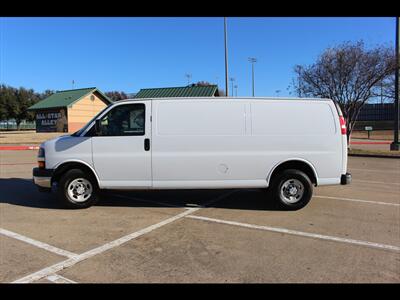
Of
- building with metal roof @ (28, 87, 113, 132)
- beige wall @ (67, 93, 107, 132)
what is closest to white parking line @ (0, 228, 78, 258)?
building with metal roof @ (28, 87, 113, 132)

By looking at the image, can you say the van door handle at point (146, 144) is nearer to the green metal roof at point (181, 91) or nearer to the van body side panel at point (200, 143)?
the van body side panel at point (200, 143)

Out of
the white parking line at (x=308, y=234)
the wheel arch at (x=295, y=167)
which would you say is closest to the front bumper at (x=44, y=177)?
the white parking line at (x=308, y=234)

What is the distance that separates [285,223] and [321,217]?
83cm

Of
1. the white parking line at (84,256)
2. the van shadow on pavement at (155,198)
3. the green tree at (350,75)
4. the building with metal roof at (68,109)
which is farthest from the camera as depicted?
the building with metal roof at (68,109)

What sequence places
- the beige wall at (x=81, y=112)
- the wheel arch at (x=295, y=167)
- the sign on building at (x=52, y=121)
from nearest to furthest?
the wheel arch at (x=295, y=167), the sign on building at (x=52, y=121), the beige wall at (x=81, y=112)

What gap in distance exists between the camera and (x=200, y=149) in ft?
23.1

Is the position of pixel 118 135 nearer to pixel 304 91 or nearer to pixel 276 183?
pixel 276 183

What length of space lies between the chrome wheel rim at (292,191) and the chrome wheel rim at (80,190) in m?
3.73

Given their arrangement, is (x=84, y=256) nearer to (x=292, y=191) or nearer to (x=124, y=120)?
(x=124, y=120)

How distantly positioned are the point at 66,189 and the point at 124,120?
172cm

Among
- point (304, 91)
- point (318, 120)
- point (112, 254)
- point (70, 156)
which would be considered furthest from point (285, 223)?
point (304, 91)

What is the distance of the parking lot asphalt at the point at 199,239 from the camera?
413 centimetres

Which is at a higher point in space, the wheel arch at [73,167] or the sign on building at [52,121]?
the sign on building at [52,121]

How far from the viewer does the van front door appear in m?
7.04
